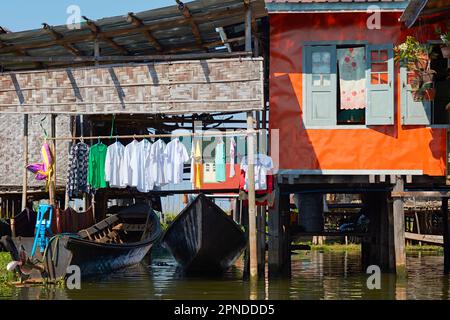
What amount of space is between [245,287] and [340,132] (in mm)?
3233

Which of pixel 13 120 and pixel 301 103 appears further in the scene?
pixel 13 120

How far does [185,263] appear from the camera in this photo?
1609 cm

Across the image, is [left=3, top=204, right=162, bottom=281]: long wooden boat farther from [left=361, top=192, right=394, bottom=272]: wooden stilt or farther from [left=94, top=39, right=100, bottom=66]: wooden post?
[left=361, top=192, right=394, bottom=272]: wooden stilt

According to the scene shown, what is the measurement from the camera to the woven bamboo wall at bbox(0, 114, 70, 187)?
2106cm

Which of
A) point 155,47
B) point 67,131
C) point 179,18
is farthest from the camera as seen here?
point 67,131

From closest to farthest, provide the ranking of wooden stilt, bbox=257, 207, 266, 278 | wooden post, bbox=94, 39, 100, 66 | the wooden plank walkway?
wooden post, bbox=94, 39, 100, 66
wooden stilt, bbox=257, 207, 266, 278
the wooden plank walkway

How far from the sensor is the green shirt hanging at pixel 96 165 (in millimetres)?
15117

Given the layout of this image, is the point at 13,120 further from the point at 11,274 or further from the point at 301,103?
the point at 301,103

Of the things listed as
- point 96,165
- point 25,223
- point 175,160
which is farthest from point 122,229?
point 175,160

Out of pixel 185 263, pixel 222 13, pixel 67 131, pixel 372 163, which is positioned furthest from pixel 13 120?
pixel 372 163

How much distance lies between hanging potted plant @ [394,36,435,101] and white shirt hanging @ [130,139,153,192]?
4.76m

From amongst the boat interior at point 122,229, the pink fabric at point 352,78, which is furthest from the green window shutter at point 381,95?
the boat interior at point 122,229

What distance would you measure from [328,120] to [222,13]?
2674 millimetres

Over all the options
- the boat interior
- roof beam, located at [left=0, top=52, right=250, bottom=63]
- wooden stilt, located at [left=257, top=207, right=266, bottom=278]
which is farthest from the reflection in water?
roof beam, located at [left=0, top=52, right=250, bottom=63]
